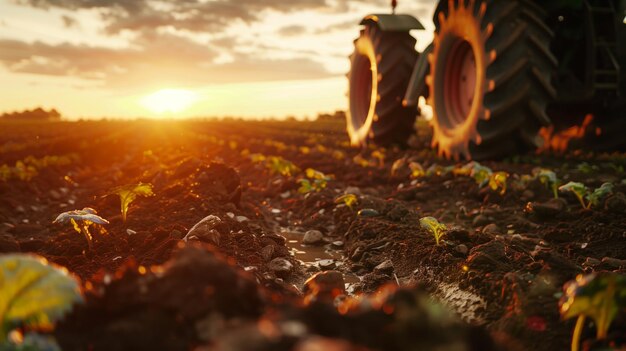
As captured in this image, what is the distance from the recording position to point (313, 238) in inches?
145

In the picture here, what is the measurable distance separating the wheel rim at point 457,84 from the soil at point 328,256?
1.91 feet

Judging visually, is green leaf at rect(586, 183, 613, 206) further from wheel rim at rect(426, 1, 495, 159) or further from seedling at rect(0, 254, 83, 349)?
seedling at rect(0, 254, 83, 349)

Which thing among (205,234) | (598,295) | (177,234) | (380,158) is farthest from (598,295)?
(380,158)

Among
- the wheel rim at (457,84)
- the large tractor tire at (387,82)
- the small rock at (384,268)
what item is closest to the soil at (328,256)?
the small rock at (384,268)

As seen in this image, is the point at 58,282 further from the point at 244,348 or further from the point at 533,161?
the point at 533,161

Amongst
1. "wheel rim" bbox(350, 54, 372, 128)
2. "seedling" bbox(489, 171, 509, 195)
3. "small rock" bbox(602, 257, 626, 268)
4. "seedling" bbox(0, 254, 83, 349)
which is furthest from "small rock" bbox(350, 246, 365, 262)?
"wheel rim" bbox(350, 54, 372, 128)

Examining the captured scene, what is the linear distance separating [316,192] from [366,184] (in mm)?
970

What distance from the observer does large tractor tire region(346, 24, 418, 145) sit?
7.89m

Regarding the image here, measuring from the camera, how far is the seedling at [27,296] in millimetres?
1078

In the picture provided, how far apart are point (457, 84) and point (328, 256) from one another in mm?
3907

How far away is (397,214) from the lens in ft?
12.7

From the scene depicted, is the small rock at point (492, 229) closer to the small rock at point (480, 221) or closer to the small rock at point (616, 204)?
the small rock at point (480, 221)

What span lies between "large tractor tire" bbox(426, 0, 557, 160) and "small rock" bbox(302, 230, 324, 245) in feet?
7.94

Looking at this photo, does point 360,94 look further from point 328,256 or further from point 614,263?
point 614,263
